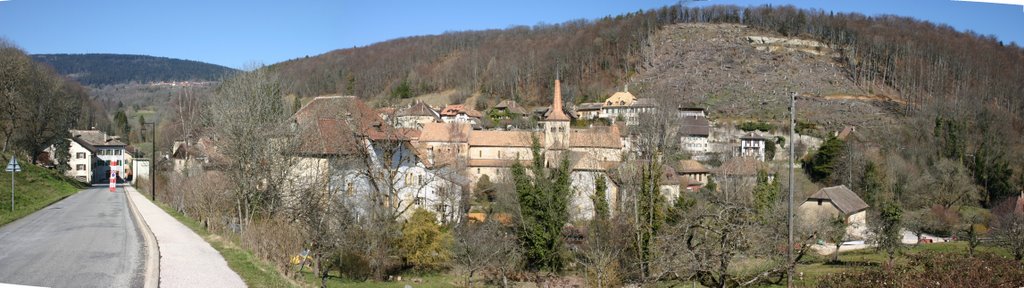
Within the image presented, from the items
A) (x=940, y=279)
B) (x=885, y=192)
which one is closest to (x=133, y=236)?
(x=940, y=279)

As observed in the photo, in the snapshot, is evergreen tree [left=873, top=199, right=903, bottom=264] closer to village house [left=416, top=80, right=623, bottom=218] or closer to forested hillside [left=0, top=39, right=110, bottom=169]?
village house [left=416, top=80, right=623, bottom=218]

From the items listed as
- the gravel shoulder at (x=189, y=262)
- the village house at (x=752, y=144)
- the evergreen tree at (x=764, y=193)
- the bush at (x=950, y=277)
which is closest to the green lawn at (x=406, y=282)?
the gravel shoulder at (x=189, y=262)

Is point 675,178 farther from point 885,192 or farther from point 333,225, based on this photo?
point 333,225

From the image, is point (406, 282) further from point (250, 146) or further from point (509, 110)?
point (509, 110)

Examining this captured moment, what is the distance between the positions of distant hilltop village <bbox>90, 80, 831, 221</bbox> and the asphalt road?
356 cm

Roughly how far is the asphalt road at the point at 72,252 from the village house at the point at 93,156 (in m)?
29.6

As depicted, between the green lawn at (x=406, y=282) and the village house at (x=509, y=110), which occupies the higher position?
the village house at (x=509, y=110)

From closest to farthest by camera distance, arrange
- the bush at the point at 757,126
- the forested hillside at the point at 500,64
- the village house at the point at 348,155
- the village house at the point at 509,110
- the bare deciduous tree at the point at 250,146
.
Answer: the bare deciduous tree at the point at 250,146, the village house at the point at 348,155, the bush at the point at 757,126, the village house at the point at 509,110, the forested hillside at the point at 500,64

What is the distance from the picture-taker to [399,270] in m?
17.4

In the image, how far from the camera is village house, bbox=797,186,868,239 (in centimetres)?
2797

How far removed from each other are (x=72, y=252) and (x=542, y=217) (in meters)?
13.7

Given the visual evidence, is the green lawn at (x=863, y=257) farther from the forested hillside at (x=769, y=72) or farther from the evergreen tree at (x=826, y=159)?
the forested hillside at (x=769, y=72)

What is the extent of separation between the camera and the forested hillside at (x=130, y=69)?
349 ft

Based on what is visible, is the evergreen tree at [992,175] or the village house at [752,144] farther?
the village house at [752,144]
